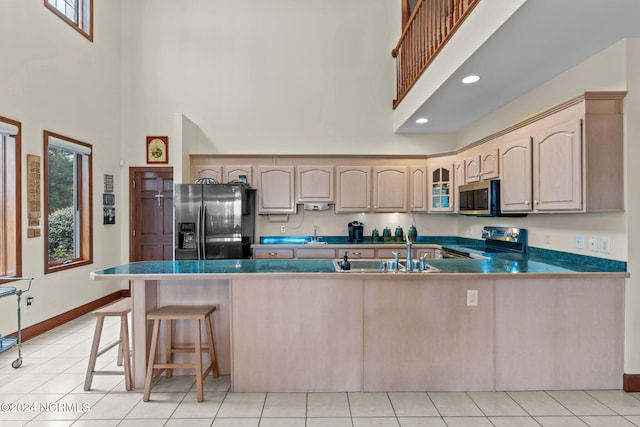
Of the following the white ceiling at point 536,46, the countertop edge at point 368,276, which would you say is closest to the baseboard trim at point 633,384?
the countertop edge at point 368,276

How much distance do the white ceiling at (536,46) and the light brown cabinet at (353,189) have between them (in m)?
1.60

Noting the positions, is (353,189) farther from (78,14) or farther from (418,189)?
(78,14)

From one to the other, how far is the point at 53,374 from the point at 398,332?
110 inches

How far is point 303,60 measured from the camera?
5598mm

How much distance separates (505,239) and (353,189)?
7.13 ft

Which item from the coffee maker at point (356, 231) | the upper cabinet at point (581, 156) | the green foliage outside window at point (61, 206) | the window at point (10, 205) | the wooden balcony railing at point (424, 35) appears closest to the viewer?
the upper cabinet at point (581, 156)

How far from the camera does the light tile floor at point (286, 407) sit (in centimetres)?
222

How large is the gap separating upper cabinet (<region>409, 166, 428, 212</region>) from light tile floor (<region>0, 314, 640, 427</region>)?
3.10m

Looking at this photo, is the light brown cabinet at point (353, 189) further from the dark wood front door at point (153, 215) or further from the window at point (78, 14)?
the window at point (78, 14)

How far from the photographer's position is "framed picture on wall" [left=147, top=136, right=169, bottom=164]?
18.0ft

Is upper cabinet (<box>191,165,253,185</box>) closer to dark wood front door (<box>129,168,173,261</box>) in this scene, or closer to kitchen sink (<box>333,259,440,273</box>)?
dark wood front door (<box>129,168,173,261</box>)

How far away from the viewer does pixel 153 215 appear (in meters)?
5.58

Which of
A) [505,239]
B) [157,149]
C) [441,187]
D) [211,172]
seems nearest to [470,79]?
[505,239]

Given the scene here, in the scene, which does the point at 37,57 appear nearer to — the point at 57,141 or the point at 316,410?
the point at 57,141
